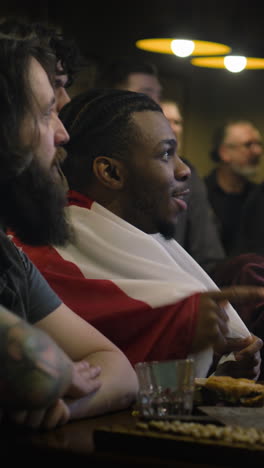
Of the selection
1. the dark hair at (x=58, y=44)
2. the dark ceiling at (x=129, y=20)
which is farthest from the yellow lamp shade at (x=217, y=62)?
the dark hair at (x=58, y=44)

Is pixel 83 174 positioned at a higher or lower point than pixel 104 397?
higher

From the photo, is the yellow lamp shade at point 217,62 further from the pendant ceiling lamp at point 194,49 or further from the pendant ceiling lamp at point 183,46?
the pendant ceiling lamp at point 183,46

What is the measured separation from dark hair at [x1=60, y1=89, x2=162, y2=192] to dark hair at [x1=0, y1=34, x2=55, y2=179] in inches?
17.3

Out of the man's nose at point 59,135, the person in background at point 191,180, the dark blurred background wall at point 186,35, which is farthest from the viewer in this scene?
the dark blurred background wall at point 186,35

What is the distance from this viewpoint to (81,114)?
7.98ft

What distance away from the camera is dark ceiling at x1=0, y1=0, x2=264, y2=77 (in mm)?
5160

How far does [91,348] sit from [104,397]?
5.7 inches

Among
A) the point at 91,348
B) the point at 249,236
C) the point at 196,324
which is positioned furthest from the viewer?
the point at 249,236

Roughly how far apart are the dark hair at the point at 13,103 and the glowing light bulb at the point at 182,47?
3.46 meters

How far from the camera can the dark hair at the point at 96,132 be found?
7.93 feet

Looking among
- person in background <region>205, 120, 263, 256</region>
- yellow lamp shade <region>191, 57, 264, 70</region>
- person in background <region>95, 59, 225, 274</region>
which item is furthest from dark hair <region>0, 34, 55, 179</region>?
yellow lamp shade <region>191, 57, 264, 70</region>

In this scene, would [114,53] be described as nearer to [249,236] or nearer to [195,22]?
[195,22]

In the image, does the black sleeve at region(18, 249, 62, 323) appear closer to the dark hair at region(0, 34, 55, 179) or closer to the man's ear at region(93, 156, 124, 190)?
the dark hair at region(0, 34, 55, 179)

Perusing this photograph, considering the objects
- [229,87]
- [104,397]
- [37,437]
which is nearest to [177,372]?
[104,397]
